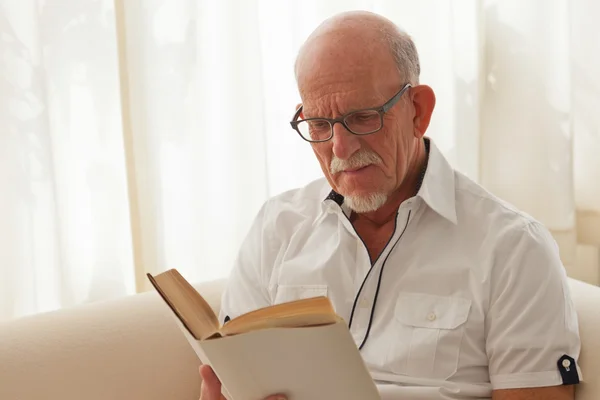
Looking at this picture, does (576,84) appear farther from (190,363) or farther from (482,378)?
(190,363)

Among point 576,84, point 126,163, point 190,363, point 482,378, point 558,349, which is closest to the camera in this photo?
point 558,349

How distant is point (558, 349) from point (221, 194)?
1031mm

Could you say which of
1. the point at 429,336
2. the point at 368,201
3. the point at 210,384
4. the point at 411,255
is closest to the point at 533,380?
the point at 429,336

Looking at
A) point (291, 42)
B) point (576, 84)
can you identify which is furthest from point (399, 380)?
point (576, 84)

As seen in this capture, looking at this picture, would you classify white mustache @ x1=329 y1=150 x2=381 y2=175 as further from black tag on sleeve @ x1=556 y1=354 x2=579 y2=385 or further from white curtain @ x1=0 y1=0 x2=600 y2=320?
white curtain @ x1=0 y1=0 x2=600 y2=320

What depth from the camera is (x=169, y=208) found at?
6.75 ft

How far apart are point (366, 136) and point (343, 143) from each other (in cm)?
5

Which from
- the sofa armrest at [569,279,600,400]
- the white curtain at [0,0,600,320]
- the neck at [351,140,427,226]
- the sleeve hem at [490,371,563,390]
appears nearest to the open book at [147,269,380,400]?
the sleeve hem at [490,371,563,390]

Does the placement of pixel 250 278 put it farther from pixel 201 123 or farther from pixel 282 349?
pixel 282 349

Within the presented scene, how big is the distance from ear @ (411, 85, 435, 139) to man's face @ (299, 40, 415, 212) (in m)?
0.02

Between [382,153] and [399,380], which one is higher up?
[382,153]

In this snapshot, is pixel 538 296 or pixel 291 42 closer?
pixel 538 296

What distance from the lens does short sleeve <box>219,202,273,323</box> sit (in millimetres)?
1673

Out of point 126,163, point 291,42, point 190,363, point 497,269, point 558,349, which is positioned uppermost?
point 291,42
